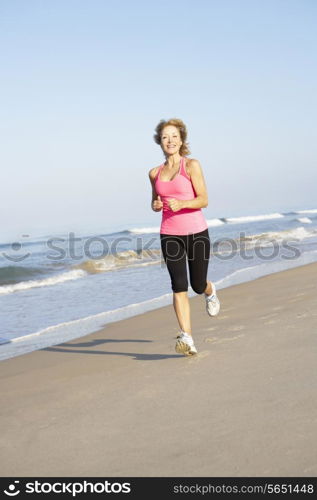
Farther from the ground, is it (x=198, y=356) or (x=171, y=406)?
(x=171, y=406)

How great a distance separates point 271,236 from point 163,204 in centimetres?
2269

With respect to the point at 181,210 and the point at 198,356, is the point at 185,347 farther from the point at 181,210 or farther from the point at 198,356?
the point at 181,210

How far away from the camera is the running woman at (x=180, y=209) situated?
15.0 feet

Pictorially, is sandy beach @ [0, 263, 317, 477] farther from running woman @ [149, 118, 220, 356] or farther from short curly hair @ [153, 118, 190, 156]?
short curly hair @ [153, 118, 190, 156]

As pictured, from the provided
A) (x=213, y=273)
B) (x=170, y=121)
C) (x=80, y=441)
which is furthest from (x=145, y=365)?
(x=213, y=273)

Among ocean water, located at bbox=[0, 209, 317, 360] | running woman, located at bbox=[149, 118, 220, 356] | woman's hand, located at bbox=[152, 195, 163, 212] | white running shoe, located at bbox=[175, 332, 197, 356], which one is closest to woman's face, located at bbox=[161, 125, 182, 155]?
running woman, located at bbox=[149, 118, 220, 356]

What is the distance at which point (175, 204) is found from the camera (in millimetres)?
4391

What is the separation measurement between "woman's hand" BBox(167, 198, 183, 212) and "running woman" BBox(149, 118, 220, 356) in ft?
0.22

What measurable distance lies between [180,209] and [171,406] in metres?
1.71

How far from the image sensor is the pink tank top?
458 centimetres

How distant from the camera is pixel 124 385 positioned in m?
3.89

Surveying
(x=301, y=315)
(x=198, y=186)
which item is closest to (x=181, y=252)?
(x=198, y=186)

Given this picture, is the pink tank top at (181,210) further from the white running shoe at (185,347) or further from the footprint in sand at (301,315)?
the footprint in sand at (301,315)
